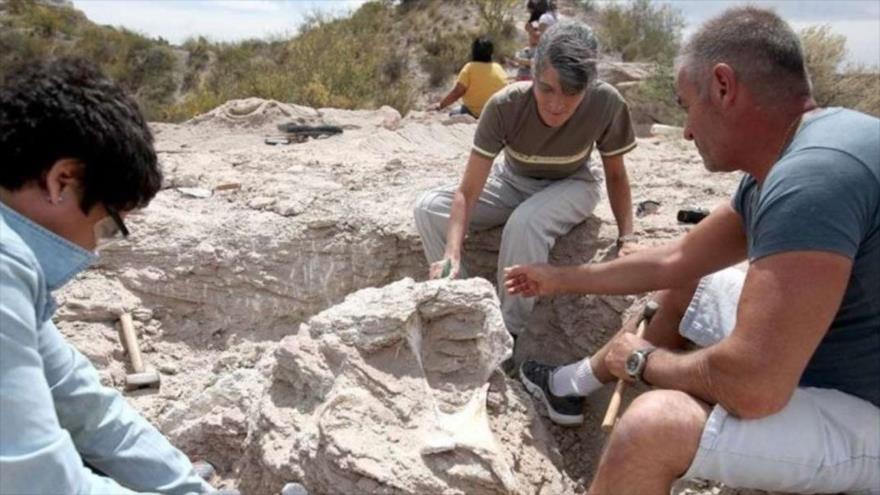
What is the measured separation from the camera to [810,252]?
74.9 inches

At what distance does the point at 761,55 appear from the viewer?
85.5 inches

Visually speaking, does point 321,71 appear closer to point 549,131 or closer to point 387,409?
point 549,131

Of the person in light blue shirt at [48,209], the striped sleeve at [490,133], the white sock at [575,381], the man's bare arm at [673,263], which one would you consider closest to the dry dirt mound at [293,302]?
the white sock at [575,381]

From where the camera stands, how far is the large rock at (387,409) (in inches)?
97.0

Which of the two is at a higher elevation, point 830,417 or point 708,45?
point 708,45

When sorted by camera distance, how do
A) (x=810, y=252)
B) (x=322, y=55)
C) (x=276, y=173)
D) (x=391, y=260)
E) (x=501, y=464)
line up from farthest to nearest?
(x=322, y=55) → (x=276, y=173) → (x=391, y=260) → (x=501, y=464) → (x=810, y=252)

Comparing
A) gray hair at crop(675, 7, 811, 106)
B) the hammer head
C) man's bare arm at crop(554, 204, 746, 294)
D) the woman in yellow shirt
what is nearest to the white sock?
man's bare arm at crop(554, 204, 746, 294)

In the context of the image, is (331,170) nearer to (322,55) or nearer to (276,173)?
(276,173)

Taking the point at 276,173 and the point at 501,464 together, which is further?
the point at 276,173

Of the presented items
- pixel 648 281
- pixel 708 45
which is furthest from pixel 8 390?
pixel 648 281

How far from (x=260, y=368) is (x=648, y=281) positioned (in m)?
1.37

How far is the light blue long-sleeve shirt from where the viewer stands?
1542mm

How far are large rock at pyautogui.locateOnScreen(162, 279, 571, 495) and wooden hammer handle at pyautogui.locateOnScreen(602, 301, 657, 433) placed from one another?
30 cm

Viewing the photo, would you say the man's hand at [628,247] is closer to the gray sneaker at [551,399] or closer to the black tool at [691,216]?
the black tool at [691,216]
